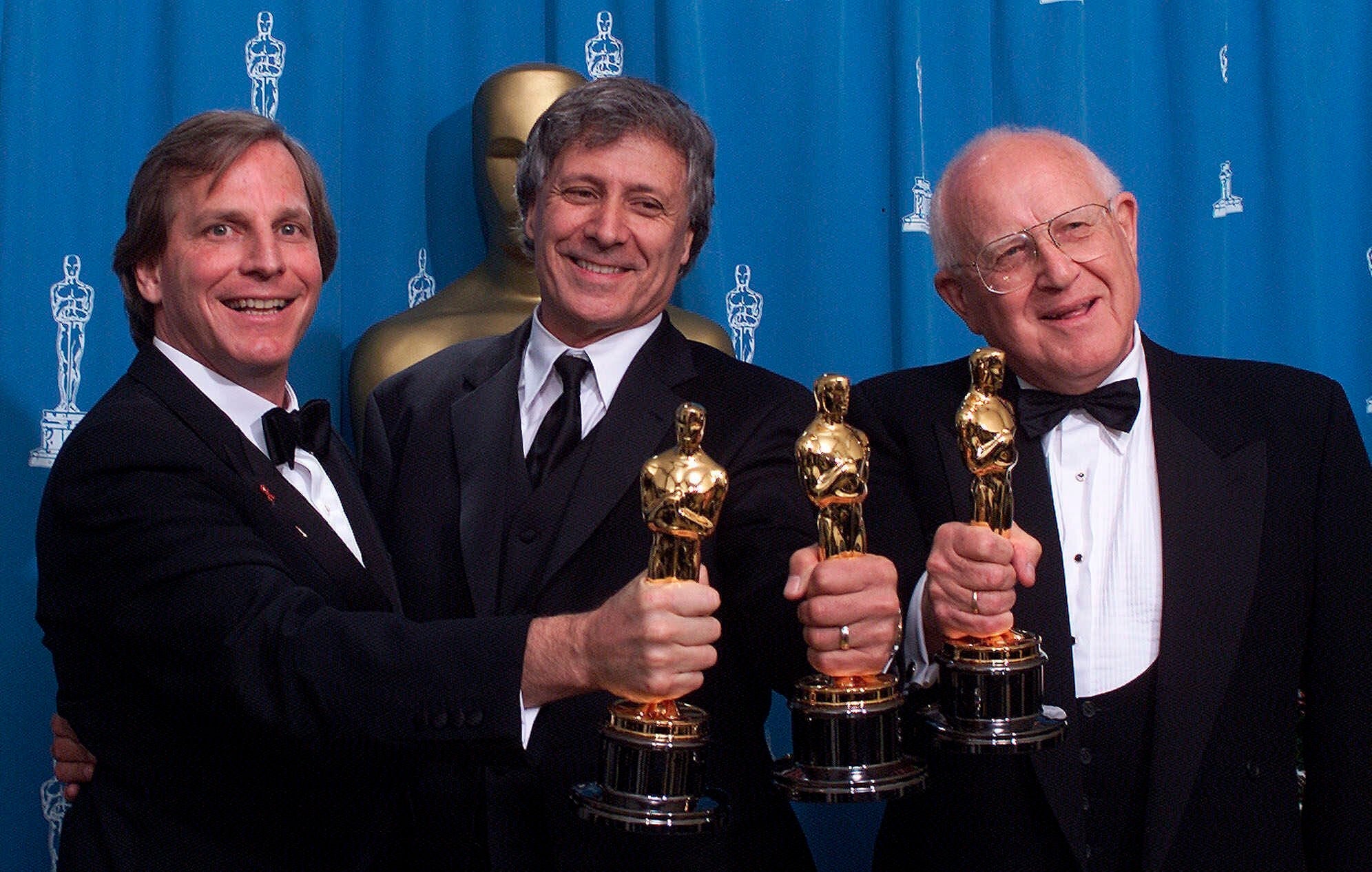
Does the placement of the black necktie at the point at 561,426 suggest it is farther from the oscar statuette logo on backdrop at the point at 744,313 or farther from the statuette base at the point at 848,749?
the oscar statuette logo on backdrop at the point at 744,313

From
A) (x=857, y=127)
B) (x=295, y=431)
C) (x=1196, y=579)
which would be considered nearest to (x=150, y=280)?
(x=295, y=431)

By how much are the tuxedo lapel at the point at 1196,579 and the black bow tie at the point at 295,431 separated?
3.05 ft

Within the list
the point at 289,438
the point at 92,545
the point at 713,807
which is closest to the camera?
the point at 713,807

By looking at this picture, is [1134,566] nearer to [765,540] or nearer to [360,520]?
[765,540]

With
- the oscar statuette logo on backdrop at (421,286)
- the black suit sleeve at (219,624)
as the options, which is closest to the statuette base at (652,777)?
the black suit sleeve at (219,624)

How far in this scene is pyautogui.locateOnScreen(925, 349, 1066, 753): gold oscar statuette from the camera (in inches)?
43.9

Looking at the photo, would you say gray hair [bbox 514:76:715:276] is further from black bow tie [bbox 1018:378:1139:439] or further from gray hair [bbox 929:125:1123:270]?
black bow tie [bbox 1018:378:1139:439]

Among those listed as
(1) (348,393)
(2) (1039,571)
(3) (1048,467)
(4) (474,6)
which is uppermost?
(4) (474,6)

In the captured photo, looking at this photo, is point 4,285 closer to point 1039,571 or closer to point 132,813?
point 132,813

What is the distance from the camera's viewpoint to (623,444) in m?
1.50

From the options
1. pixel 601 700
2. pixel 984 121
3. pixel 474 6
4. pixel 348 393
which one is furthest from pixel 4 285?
pixel 984 121

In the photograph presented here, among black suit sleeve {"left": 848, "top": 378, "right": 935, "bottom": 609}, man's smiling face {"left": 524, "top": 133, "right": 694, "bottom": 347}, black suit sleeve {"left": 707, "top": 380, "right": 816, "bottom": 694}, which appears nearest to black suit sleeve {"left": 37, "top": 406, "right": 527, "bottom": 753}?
black suit sleeve {"left": 707, "top": 380, "right": 816, "bottom": 694}

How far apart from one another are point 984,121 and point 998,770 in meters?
1.23

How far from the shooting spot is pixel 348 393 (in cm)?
212
